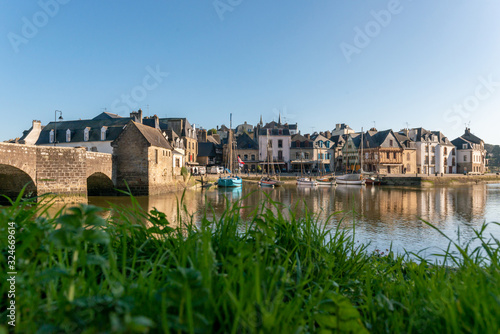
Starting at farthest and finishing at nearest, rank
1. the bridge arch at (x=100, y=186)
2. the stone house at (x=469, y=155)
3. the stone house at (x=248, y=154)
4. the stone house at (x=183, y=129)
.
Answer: the stone house at (x=469, y=155), the stone house at (x=248, y=154), the stone house at (x=183, y=129), the bridge arch at (x=100, y=186)

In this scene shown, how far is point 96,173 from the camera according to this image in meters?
22.7

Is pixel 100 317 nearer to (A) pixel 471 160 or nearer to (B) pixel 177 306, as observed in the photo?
(B) pixel 177 306

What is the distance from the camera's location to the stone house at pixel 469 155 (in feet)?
207

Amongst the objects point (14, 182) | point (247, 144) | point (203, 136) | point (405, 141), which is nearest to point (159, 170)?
point (14, 182)

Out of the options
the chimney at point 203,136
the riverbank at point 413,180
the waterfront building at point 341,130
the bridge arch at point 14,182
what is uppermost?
the waterfront building at point 341,130

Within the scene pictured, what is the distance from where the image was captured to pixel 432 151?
60.0m

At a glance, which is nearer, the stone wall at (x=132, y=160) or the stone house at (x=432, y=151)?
the stone wall at (x=132, y=160)

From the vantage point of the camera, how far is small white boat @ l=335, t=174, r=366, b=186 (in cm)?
4153

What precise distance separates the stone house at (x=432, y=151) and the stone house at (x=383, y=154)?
19.0 feet

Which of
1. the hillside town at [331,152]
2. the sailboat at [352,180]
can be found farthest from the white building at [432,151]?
the sailboat at [352,180]

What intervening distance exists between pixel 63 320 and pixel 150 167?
24.8m

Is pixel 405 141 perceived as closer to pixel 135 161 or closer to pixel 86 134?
pixel 135 161

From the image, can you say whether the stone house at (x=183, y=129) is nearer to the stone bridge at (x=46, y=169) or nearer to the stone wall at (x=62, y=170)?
the stone bridge at (x=46, y=169)

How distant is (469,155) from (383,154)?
76.3ft
